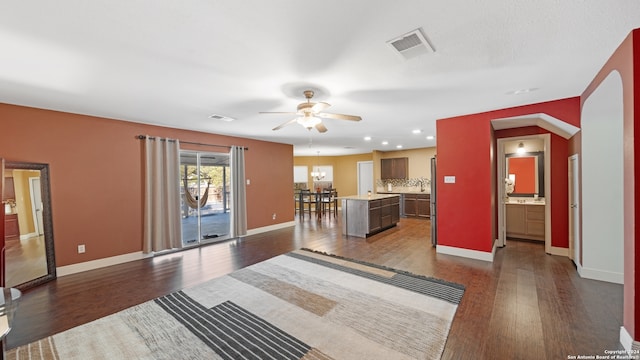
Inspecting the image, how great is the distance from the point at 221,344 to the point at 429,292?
2297mm

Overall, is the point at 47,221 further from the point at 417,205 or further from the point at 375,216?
the point at 417,205

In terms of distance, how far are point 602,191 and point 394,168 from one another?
627 cm

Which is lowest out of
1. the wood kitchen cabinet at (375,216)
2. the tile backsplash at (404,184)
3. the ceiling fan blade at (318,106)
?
the wood kitchen cabinet at (375,216)

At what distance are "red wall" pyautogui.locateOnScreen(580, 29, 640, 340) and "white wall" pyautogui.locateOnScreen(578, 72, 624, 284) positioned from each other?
1289 mm

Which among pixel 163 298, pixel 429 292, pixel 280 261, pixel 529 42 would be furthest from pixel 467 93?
pixel 163 298

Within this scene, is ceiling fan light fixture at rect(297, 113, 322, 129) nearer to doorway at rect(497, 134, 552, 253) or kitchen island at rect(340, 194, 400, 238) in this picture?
kitchen island at rect(340, 194, 400, 238)

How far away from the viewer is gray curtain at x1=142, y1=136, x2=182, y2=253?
464 cm

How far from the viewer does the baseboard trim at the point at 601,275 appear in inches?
124

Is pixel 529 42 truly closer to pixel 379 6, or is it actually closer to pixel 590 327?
pixel 379 6

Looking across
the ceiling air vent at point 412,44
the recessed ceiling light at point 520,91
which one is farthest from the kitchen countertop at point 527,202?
the ceiling air vent at point 412,44

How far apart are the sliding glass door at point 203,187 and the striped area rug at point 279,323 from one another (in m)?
2.64

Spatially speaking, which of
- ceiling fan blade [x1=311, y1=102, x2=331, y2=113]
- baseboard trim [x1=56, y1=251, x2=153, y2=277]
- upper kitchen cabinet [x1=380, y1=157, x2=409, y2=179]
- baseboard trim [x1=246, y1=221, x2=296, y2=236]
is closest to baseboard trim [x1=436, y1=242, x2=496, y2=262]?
ceiling fan blade [x1=311, y1=102, x2=331, y2=113]

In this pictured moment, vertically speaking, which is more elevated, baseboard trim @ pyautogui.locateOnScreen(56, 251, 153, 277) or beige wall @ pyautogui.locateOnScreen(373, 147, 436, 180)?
beige wall @ pyautogui.locateOnScreen(373, 147, 436, 180)

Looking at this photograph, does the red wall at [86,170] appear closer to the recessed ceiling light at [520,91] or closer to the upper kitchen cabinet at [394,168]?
the recessed ceiling light at [520,91]
